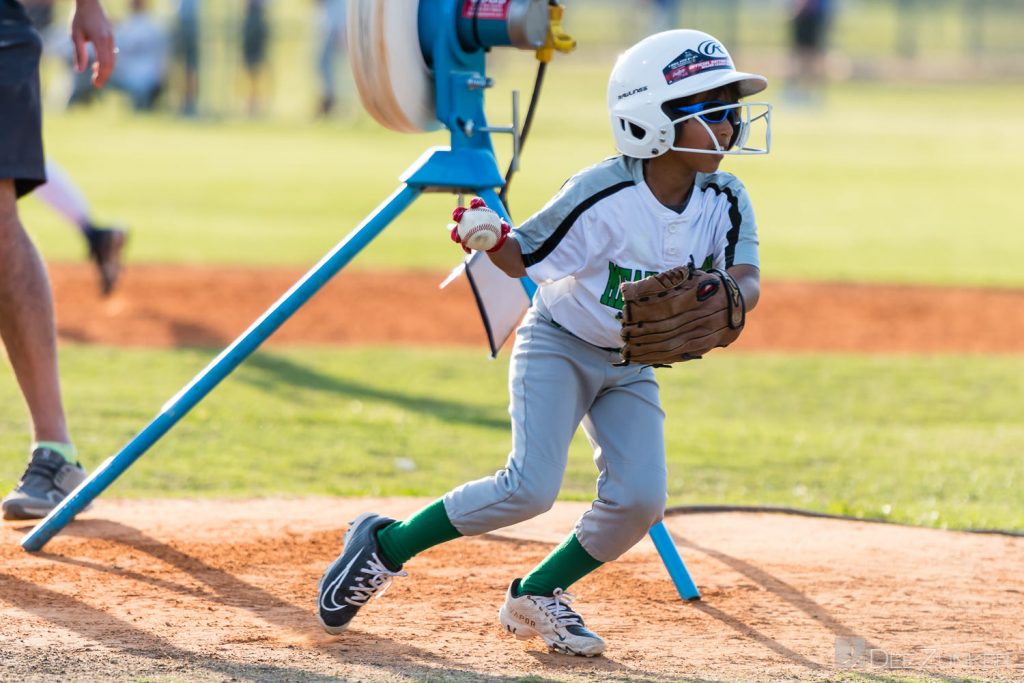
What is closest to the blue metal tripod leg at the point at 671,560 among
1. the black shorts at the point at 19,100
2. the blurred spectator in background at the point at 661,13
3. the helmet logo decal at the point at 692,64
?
the helmet logo decal at the point at 692,64

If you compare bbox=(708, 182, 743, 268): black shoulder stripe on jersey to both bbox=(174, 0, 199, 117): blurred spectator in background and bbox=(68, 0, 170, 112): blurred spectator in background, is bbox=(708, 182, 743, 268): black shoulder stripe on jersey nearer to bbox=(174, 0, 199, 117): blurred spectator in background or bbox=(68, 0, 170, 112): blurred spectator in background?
bbox=(68, 0, 170, 112): blurred spectator in background

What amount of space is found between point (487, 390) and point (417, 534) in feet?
→ 13.0

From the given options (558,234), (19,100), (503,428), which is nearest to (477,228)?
(558,234)

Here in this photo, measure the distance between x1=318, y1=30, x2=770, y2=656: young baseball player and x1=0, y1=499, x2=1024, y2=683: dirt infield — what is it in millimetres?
195

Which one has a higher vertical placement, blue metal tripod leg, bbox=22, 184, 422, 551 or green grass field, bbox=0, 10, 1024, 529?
blue metal tripod leg, bbox=22, 184, 422, 551

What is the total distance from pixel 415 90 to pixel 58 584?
5.75 feet

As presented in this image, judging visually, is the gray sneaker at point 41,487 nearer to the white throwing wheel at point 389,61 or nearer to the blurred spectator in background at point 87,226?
the white throwing wheel at point 389,61

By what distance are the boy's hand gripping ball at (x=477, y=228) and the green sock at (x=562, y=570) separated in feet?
2.63

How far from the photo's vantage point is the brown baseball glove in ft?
11.6

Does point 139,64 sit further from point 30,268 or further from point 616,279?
point 616,279

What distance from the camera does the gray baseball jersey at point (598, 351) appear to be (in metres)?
3.72

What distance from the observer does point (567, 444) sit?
3.81m

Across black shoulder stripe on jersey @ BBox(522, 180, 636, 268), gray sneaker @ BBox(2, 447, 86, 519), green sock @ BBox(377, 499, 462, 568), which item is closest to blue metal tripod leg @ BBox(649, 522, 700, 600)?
green sock @ BBox(377, 499, 462, 568)

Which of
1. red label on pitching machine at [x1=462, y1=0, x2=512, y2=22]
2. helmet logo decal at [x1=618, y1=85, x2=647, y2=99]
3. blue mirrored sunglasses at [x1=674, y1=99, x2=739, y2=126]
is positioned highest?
red label on pitching machine at [x1=462, y1=0, x2=512, y2=22]
